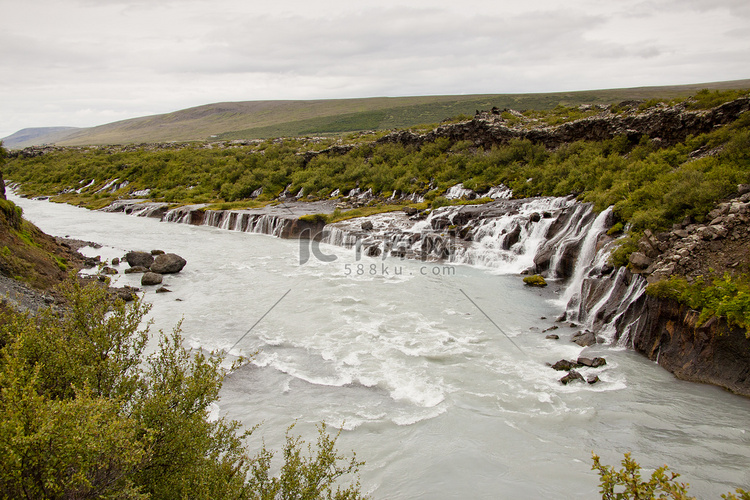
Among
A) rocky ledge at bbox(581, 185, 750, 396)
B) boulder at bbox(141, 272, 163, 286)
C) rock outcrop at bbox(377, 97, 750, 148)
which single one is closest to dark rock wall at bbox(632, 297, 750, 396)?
rocky ledge at bbox(581, 185, 750, 396)

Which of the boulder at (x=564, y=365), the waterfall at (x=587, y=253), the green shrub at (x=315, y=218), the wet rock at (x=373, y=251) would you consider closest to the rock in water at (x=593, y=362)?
the boulder at (x=564, y=365)

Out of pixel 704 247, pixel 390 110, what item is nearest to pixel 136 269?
pixel 704 247

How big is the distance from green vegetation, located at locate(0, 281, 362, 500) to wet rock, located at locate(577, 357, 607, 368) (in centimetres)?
1035

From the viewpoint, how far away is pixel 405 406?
42.2 feet

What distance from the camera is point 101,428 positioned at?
5.41 m

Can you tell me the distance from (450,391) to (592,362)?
488 cm

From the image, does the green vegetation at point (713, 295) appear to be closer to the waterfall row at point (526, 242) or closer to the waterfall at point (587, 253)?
the waterfall row at point (526, 242)

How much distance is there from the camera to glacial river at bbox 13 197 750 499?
10250 mm

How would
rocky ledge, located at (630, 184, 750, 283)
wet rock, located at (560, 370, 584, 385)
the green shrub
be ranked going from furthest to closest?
1. the green shrub
2. rocky ledge, located at (630, 184, 750, 283)
3. wet rock, located at (560, 370, 584, 385)

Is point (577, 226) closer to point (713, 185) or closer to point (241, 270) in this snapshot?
point (713, 185)

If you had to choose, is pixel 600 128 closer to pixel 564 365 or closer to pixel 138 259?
pixel 564 365

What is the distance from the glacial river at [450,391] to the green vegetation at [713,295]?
2.20 m

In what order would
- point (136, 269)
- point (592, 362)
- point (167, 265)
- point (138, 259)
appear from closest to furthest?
point (592, 362) → point (136, 269) → point (167, 265) → point (138, 259)

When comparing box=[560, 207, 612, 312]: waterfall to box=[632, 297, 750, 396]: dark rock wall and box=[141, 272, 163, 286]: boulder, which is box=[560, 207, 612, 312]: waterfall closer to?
box=[632, 297, 750, 396]: dark rock wall
